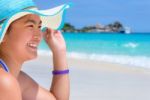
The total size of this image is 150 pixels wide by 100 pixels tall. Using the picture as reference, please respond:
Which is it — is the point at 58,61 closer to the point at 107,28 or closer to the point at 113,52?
the point at 113,52

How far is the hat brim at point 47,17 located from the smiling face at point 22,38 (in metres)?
0.04

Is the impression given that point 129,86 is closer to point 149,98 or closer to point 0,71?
point 149,98

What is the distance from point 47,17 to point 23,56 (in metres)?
0.27

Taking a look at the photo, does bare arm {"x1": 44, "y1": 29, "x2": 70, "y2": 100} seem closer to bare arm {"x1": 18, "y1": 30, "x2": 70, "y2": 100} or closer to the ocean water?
bare arm {"x1": 18, "y1": 30, "x2": 70, "y2": 100}

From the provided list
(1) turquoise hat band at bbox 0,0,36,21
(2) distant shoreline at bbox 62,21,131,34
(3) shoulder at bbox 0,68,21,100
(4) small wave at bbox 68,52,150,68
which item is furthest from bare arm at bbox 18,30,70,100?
(2) distant shoreline at bbox 62,21,131,34

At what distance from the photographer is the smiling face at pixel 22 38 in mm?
1622

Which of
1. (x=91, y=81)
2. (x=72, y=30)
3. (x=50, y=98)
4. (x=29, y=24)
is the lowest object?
(x=72, y=30)

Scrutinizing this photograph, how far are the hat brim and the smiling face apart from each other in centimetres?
4

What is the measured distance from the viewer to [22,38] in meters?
1.63

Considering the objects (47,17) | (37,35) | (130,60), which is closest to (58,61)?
(47,17)

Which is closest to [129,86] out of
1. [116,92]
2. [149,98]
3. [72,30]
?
[116,92]

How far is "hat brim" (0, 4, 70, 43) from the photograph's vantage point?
1.56m

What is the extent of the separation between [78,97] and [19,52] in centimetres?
289

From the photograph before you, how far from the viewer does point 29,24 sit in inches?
65.5
